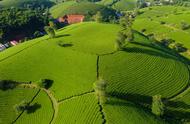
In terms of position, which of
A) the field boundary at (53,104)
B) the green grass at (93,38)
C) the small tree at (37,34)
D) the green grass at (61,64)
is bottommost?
the small tree at (37,34)

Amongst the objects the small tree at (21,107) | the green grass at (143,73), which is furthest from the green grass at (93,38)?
the small tree at (21,107)

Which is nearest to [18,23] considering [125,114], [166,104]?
[166,104]

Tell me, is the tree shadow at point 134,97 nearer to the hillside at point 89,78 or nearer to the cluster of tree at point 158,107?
the hillside at point 89,78

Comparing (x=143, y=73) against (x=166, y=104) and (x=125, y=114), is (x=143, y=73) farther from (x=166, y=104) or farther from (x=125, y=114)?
(x=125, y=114)

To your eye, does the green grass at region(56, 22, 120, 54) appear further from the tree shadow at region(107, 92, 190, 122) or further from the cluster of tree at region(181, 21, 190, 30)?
the cluster of tree at region(181, 21, 190, 30)

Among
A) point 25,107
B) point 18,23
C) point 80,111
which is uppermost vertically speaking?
point 18,23

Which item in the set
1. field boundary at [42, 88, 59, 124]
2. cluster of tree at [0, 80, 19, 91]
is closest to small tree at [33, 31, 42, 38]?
cluster of tree at [0, 80, 19, 91]

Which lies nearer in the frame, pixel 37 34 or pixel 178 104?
pixel 178 104
